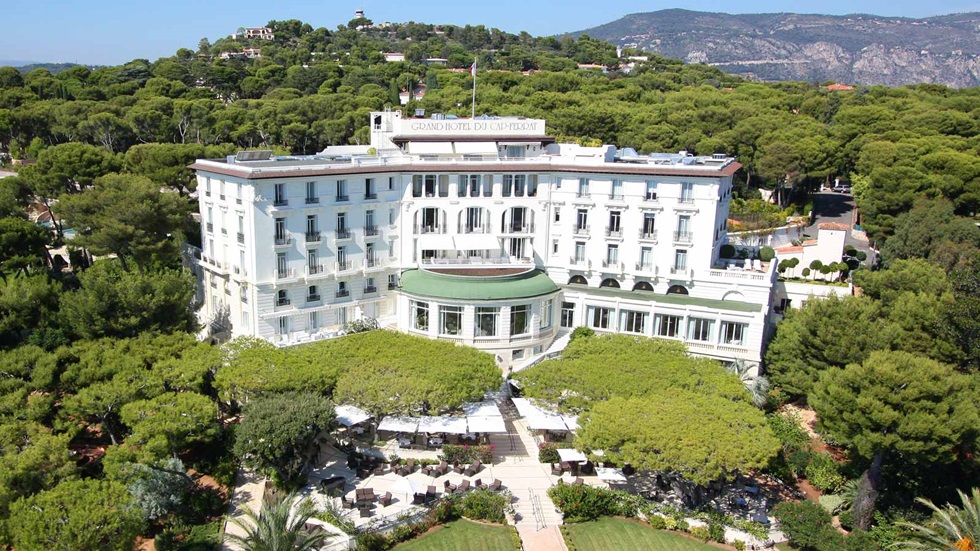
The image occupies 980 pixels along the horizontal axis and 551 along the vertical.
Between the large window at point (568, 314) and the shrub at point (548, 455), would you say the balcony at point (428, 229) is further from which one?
the shrub at point (548, 455)

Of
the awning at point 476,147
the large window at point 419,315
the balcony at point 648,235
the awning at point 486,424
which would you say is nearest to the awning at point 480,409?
the awning at point 486,424

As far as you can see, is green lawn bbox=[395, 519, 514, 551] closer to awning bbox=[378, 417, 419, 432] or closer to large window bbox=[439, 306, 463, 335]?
awning bbox=[378, 417, 419, 432]

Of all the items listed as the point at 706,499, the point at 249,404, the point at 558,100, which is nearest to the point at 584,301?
the point at 706,499

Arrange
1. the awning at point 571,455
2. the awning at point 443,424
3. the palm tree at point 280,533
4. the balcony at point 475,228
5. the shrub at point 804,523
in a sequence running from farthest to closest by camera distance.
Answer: the balcony at point 475,228 < the awning at point 443,424 < the awning at point 571,455 < the shrub at point 804,523 < the palm tree at point 280,533

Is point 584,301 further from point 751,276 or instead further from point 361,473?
point 361,473

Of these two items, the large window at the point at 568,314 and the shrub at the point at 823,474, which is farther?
the large window at the point at 568,314

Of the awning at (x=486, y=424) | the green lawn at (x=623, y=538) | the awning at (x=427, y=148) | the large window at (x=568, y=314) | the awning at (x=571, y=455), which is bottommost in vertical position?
the green lawn at (x=623, y=538)
